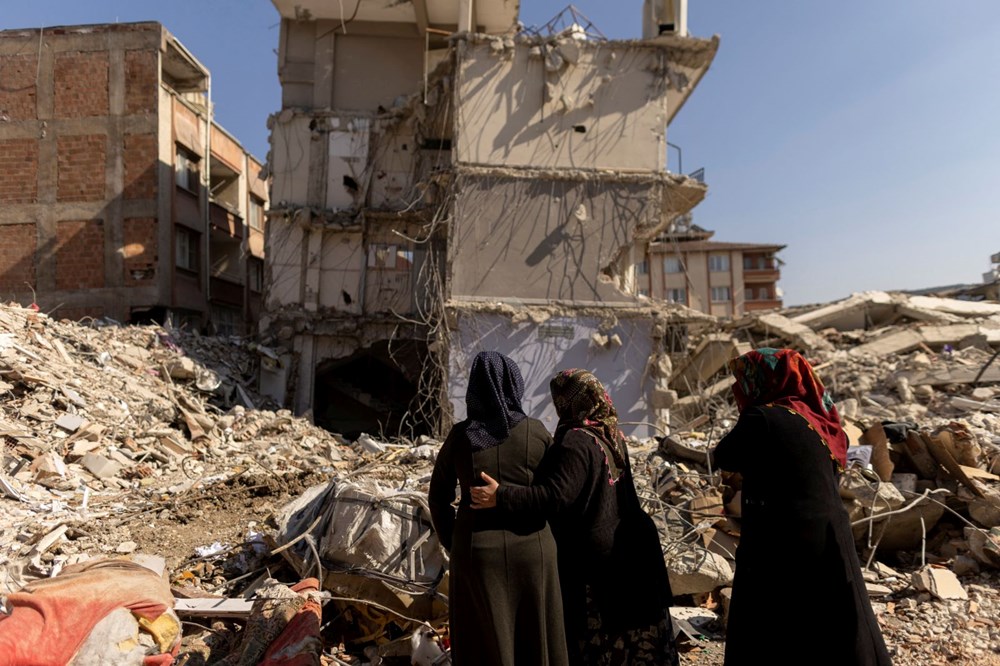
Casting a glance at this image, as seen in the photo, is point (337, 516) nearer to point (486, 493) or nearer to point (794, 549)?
point (486, 493)

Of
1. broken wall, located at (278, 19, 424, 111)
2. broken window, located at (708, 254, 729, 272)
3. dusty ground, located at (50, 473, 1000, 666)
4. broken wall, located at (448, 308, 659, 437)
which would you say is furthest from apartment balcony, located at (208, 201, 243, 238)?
broken window, located at (708, 254, 729, 272)

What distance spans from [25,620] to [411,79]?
50.9 ft

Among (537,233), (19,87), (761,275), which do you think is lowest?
(537,233)

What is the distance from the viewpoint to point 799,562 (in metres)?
2.71

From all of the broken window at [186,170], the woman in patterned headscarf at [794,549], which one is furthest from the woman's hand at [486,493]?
the broken window at [186,170]

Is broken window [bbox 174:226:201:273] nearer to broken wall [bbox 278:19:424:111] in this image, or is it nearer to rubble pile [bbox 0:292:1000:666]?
broken wall [bbox 278:19:424:111]

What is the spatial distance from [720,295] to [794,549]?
1770 inches

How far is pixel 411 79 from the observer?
16609 millimetres

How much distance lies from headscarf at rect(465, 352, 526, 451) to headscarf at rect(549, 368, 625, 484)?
28 centimetres

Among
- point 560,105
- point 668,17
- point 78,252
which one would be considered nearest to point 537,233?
point 560,105

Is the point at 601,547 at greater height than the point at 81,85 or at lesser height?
lesser

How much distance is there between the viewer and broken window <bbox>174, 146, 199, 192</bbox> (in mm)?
19844

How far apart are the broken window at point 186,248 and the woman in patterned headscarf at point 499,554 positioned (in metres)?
19.1

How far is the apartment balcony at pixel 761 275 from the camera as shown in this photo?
46.2 m
